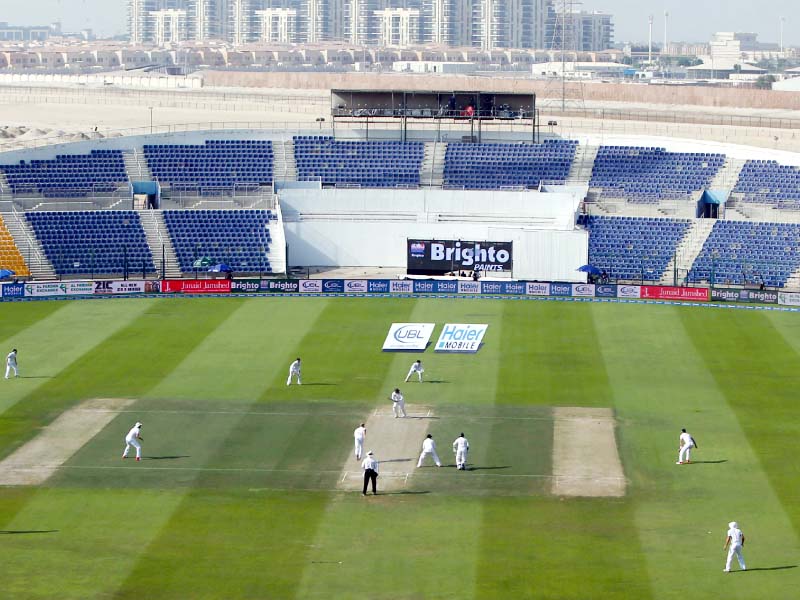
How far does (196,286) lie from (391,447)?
105 feet

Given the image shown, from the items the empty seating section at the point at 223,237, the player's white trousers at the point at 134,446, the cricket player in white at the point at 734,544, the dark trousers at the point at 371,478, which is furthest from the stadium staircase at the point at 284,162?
the cricket player in white at the point at 734,544

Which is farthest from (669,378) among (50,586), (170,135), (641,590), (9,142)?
(9,142)

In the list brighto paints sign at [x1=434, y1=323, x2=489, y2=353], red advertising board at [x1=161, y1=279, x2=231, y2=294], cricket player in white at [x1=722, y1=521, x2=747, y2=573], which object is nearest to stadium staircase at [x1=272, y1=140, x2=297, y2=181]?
red advertising board at [x1=161, y1=279, x2=231, y2=294]

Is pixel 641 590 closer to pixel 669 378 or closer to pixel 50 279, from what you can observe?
pixel 669 378

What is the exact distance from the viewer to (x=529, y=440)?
44875mm

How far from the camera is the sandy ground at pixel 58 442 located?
4103 centimetres

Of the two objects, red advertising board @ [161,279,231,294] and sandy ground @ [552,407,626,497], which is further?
red advertising board @ [161,279,231,294]

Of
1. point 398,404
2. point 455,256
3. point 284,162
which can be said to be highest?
point 284,162

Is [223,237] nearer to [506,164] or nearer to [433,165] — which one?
[433,165]

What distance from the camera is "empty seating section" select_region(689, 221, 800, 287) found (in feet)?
259

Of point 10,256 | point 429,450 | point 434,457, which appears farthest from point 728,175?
point 429,450

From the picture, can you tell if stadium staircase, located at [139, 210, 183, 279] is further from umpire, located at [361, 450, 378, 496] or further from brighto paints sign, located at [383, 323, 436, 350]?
umpire, located at [361, 450, 378, 496]

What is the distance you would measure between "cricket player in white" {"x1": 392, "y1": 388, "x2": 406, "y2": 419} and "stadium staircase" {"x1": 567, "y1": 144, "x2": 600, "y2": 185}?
146ft

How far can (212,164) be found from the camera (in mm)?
91625
